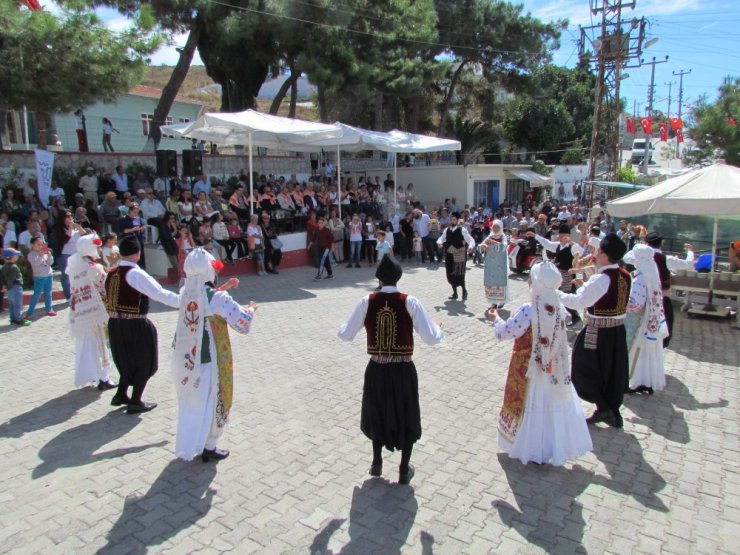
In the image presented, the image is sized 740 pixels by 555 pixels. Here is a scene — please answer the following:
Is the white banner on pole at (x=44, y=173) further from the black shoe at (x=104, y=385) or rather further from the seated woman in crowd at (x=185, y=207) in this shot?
the black shoe at (x=104, y=385)

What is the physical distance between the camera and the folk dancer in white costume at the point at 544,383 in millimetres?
4430

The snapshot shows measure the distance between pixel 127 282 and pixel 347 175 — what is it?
19130 millimetres

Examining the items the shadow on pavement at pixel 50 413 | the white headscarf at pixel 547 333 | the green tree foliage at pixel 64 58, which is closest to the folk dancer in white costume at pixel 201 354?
the shadow on pavement at pixel 50 413

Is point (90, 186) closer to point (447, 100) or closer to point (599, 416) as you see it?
point (599, 416)

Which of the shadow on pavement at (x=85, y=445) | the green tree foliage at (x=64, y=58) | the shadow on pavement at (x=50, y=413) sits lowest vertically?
the shadow on pavement at (x=85, y=445)

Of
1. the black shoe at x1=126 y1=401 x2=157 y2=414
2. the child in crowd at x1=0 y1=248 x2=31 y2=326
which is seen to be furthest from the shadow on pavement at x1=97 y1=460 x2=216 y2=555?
the child in crowd at x1=0 y1=248 x2=31 y2=326

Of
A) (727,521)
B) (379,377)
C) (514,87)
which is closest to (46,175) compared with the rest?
(379,377)

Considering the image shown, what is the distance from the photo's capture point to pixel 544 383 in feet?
14.6

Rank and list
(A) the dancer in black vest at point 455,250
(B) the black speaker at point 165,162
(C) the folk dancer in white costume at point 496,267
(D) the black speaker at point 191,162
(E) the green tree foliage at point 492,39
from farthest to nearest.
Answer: (E) the green tree foliage at point 492,39 < (D) the black speaker at point 191,162 < (B) the black speaker at point 165,162 < (A) the dancer in black vest at point 455,250 < (C) the folk dancer in white costume at point 496,267

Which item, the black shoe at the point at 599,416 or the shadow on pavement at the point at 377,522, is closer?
the shadow on pavement at the point at 377,522

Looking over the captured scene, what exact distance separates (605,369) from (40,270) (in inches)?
322

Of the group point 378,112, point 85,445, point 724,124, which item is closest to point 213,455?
point 85,445

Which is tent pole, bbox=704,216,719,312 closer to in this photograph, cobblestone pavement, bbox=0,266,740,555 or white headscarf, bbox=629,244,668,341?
cobblestone pavement, bbox=0,266,740,555

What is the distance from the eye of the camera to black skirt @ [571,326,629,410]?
518 centimetres
